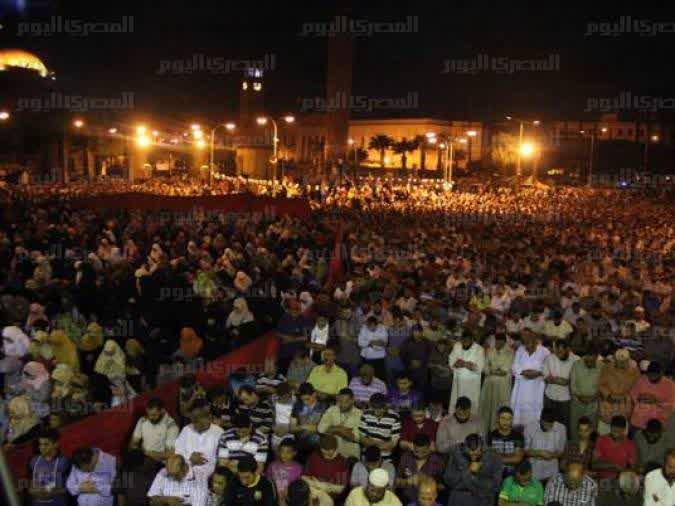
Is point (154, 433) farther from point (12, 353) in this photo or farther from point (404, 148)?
point (404, 148)

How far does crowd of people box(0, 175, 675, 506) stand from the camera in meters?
6.00

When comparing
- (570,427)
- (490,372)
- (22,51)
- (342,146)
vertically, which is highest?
(22,51)

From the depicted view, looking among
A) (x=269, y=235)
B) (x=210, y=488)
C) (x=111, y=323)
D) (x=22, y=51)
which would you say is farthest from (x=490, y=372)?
(x=22, y=51)

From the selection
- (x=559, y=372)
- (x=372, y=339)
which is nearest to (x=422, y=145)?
(x=372, y=339)

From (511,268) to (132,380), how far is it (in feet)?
23.8

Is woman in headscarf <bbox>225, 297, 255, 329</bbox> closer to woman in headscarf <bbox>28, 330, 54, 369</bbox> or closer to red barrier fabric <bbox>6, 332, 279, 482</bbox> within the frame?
red barrier fabric <bbox>6, 332, 279, 482</bbox>

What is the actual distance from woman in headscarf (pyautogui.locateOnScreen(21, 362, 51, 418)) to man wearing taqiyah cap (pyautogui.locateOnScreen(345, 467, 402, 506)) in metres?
3.14

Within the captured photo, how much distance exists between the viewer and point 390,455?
6.49 meters

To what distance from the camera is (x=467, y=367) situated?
25.6ft

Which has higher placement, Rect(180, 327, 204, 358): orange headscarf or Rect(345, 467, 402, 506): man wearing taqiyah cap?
Rect(180, 327, 204, 358): orange headscarf

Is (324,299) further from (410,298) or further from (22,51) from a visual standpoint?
(22,51)

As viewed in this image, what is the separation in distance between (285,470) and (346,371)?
7.94 feet

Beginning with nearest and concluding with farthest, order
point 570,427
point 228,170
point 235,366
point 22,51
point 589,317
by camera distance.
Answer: point 570,427 < point 235,366 < point 589,317 < point 22,51 < point 228,170

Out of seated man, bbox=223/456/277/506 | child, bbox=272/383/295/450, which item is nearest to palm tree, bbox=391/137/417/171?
child, bbox=272/383/295/450
